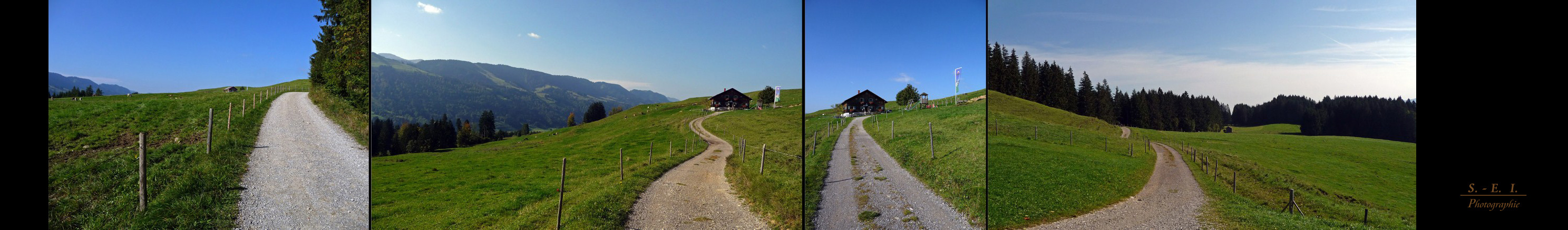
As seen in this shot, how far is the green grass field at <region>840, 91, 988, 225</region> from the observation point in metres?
5.51

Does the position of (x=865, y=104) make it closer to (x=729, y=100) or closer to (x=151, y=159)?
(x=729, y=100)

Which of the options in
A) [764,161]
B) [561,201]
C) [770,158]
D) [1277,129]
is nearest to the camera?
[561,201]

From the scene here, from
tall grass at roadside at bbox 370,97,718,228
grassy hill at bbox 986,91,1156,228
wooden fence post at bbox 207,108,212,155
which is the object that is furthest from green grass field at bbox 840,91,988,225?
wooden fence post at bbox 207,108,212,155

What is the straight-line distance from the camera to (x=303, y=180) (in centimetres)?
436

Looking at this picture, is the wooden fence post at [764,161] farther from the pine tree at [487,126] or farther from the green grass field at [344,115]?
the green grass field at [344,115]

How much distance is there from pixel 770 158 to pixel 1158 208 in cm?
511

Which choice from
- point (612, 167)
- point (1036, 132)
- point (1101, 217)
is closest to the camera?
point (612, 167)

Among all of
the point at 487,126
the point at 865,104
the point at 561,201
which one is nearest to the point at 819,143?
the point at 865,104

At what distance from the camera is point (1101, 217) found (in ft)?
18.4

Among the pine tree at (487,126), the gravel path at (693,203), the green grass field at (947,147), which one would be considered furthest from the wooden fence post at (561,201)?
the green grass field at (947,147)

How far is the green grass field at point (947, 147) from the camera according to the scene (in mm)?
5512

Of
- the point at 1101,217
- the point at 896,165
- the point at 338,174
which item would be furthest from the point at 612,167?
the point at 1101,217

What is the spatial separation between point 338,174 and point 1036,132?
30.0ft
